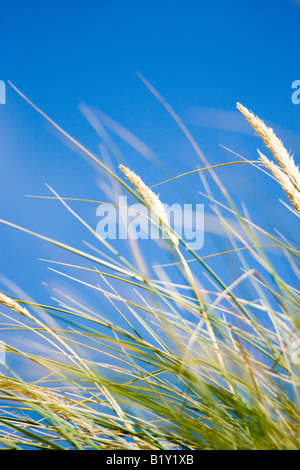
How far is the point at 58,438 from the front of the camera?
1.60ft

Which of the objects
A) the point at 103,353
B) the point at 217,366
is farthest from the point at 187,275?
the point at 103,353

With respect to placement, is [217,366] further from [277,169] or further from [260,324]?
[277,169]

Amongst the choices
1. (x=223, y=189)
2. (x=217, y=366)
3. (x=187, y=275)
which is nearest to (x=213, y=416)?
(x=217, y=366)

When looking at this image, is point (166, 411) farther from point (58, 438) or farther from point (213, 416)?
point (58, 438)

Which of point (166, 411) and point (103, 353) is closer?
point (166, 411)

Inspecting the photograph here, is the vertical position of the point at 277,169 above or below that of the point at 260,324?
above
